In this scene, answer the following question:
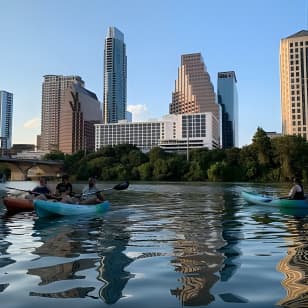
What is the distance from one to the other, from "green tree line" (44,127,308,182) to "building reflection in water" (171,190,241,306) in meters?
64.1

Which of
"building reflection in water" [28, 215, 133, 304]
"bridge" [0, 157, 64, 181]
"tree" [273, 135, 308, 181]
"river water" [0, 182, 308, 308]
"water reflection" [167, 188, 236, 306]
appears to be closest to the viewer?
"river water" [0, 182, 308, 308]

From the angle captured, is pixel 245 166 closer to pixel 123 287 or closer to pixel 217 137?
pixel 123 287

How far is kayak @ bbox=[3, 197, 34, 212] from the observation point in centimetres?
1884

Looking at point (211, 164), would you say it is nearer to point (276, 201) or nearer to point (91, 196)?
point (276, 201)

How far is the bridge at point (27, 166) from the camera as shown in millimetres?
104300

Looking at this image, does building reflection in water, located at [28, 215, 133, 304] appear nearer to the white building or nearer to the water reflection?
the water reflection

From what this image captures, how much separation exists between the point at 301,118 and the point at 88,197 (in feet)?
392

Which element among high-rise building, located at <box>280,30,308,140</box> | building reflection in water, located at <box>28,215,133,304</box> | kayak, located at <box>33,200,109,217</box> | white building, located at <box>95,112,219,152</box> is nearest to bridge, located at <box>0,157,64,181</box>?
white building, located at <box>95,112,219,152</box>

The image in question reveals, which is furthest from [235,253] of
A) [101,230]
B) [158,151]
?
[158,151]

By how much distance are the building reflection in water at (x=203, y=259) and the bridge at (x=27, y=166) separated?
9258 cm

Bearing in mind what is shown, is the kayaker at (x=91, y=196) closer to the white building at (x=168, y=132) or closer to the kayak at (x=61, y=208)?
the kayak at (x=61, y=208)

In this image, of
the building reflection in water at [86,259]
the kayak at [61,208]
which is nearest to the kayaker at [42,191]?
the kayak at [61,208]

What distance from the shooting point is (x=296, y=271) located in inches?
276

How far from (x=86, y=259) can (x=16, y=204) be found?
470 inches
